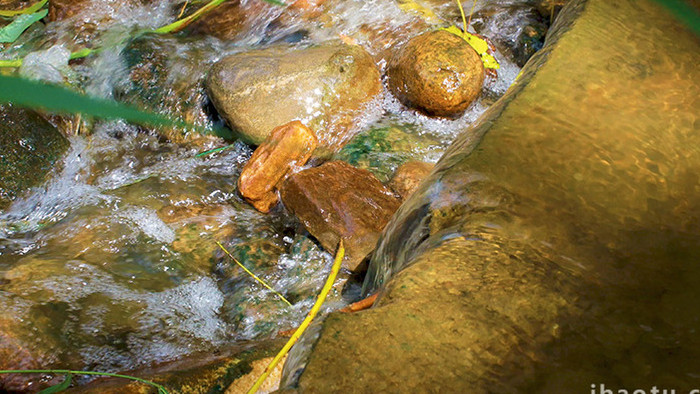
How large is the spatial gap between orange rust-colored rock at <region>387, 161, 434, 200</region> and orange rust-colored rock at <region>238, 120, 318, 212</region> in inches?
22.2

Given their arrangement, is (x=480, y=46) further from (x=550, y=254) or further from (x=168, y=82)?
(x=550, y=254)

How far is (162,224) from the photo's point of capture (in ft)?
9.86

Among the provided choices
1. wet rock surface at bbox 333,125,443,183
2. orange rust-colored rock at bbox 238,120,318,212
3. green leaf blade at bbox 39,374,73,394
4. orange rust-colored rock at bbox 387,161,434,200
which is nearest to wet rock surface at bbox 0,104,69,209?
orange rust-colored rock at bbox 238,120,318,212

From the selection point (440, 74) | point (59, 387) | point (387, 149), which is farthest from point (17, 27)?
point (59, 387)

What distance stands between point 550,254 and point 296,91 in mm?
2532

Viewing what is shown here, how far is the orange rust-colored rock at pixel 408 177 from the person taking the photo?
2.90m

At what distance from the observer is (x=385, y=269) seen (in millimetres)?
1608

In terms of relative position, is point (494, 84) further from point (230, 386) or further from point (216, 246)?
point (230, 386)

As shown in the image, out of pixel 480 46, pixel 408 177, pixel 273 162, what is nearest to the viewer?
pixel 408 177

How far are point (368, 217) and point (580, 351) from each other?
67.3 inches

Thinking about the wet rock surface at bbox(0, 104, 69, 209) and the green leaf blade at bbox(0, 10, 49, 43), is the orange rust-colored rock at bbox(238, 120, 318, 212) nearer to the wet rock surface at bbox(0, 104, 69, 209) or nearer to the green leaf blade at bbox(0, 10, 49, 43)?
the wet rock surface at bbox(0, 104, 69, 209)

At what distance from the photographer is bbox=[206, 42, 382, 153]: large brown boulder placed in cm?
348

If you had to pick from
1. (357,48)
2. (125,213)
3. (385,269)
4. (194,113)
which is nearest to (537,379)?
(385,269)

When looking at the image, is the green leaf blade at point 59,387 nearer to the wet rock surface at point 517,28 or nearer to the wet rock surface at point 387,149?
the wet rock surface at point 387,149
